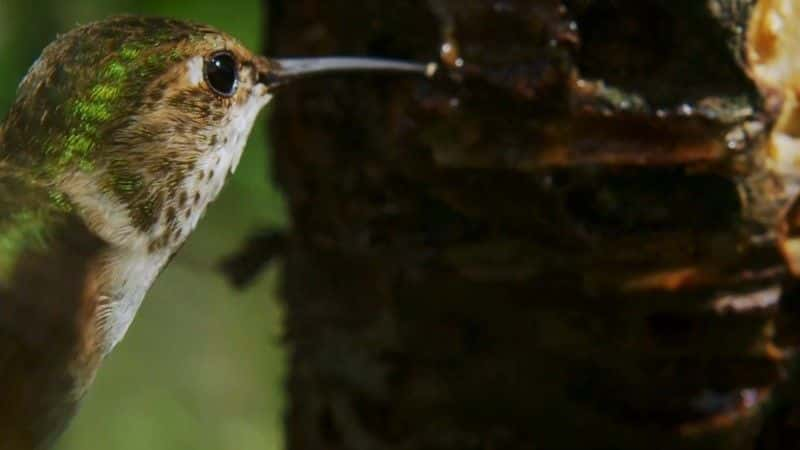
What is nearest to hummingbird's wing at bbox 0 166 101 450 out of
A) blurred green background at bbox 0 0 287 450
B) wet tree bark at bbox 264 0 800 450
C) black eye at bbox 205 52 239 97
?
black eye at bbox 205 52 239 97

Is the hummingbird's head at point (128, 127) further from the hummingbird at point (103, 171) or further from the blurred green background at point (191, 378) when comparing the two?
the blurred green background at point (191, 378)

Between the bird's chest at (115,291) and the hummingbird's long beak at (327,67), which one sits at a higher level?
the hummingbird's long beak at (327,67)

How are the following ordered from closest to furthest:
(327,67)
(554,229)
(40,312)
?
1. (40,312)
2. (554,229)
3. (327,67)

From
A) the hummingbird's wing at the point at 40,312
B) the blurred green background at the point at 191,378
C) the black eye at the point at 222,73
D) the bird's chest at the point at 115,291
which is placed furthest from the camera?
the blurred green background at the point at 191,378

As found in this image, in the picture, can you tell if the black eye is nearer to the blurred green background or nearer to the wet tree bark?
the wet tree bark

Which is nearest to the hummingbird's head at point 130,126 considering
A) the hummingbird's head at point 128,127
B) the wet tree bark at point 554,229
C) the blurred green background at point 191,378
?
the hummingbird's head at point 128,127

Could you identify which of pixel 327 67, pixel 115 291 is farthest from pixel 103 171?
pixel 327 67

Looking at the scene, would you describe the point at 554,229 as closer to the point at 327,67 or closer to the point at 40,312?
the point at 327,67

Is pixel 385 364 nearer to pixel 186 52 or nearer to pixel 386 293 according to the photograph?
pixel 386 293
